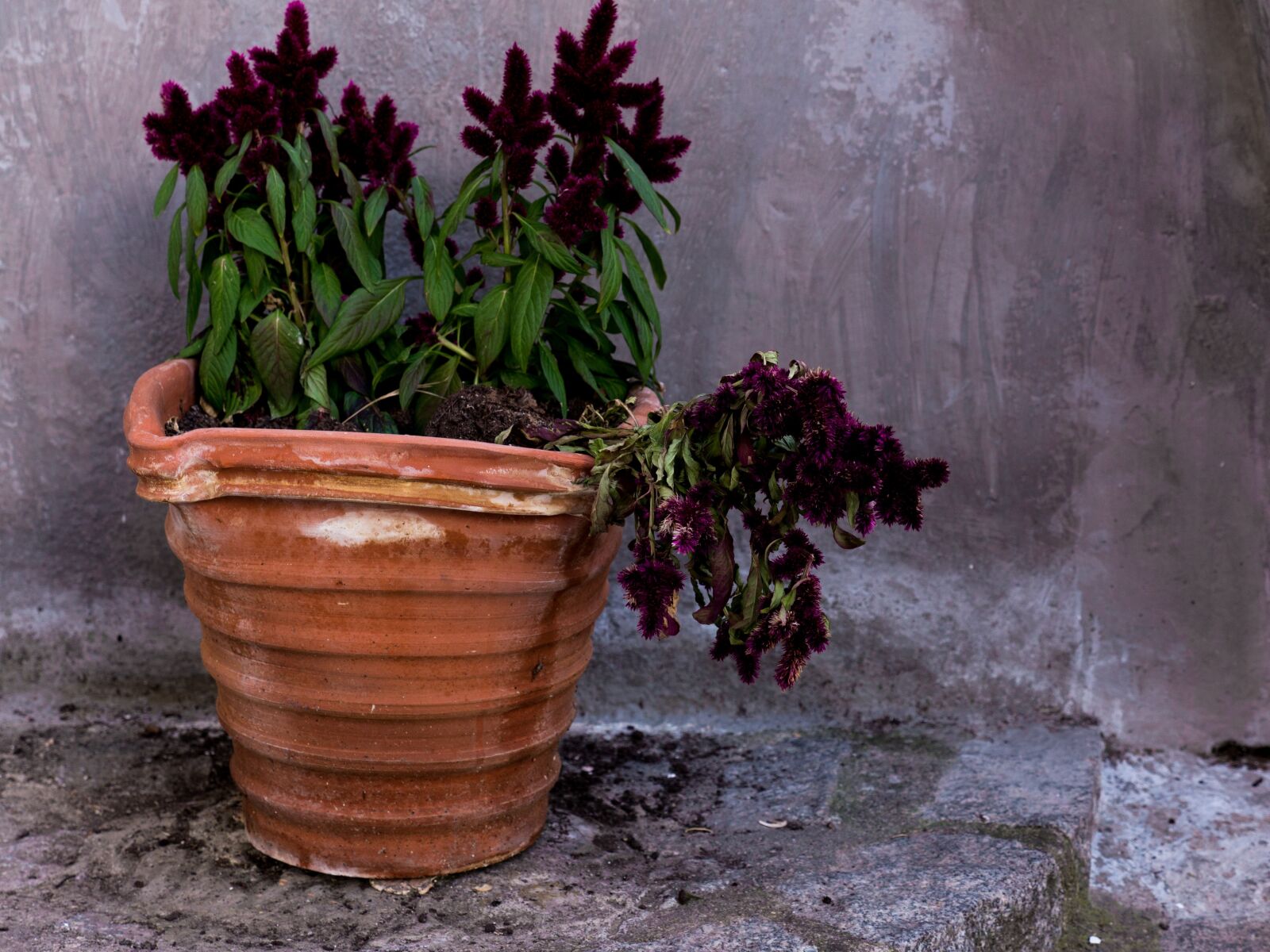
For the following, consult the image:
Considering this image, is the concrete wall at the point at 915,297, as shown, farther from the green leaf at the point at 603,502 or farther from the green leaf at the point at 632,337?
the green leaf at the point at 603,502

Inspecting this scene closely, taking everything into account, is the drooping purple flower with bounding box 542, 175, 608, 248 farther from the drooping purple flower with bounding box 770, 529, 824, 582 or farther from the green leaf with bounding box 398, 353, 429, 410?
the drooping purple flower with bounding box 770, 529, 824, 582

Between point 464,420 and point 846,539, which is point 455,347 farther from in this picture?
point 846,539

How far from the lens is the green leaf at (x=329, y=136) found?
1.96 metres

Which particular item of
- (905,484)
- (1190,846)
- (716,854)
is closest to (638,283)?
(905,484)

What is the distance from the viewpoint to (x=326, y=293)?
1.98 metres

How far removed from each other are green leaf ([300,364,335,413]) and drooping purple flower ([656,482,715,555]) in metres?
0.64

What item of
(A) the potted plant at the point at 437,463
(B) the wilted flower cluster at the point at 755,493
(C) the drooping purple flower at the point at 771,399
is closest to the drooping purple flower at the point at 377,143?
(A) the potted plant at the point at 437,463

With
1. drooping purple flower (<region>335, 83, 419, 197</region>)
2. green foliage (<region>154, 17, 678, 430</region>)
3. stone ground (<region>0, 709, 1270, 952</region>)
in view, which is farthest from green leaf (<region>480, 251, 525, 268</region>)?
stone ground (<region>0, 709, 1270, 952</region>)

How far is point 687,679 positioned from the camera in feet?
8.26

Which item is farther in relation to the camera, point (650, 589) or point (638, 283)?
point (638, 283)

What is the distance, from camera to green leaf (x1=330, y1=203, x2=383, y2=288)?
199 cm

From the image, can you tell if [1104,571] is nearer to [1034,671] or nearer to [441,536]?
[1034,671]

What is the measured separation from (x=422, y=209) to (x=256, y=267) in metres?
0.27

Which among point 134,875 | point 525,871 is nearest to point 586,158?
point 525,871
